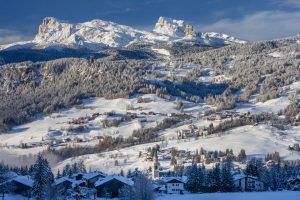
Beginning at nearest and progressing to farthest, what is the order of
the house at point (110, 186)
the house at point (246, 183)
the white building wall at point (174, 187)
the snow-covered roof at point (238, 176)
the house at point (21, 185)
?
1. the house at point (21, 185)
2. the house at point (110, 186)
3. the white building wall at point (174, 187)
4. the house at point (246, 183)
5. the snow-covered roof at point (238, 176)

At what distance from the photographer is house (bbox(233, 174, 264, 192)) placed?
118219 mm

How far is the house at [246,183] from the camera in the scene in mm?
118219

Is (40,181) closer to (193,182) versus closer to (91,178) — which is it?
(91,178)

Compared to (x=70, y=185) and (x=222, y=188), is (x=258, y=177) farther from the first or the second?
(x=70, y=185)

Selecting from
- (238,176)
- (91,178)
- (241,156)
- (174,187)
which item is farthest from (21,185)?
(241,156)

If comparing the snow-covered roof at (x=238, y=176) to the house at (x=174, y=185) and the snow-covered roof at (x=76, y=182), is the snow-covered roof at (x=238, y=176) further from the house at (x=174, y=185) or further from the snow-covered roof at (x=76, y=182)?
the snow-covered roof at (x=76, y=182)

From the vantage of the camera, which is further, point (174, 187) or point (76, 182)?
point (174, 187)

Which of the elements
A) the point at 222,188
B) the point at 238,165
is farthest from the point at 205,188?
the point at 238,165

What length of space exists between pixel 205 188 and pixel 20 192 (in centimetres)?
3170

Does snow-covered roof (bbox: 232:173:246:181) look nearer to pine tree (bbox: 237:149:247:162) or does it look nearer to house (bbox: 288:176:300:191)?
house (bbox: 288:176:300:191)

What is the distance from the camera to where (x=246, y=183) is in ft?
398

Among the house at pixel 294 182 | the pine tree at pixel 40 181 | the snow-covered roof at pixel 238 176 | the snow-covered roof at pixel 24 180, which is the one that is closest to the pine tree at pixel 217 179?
the snow-covered roof at pixel 238 176

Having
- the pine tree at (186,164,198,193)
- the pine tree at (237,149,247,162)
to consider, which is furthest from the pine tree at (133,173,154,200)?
the pine tree at (237,149,247,162)

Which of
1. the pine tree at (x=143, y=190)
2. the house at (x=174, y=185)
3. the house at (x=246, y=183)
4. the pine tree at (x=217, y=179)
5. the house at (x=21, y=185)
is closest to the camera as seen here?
the pine tree at (x=143, y=190)
